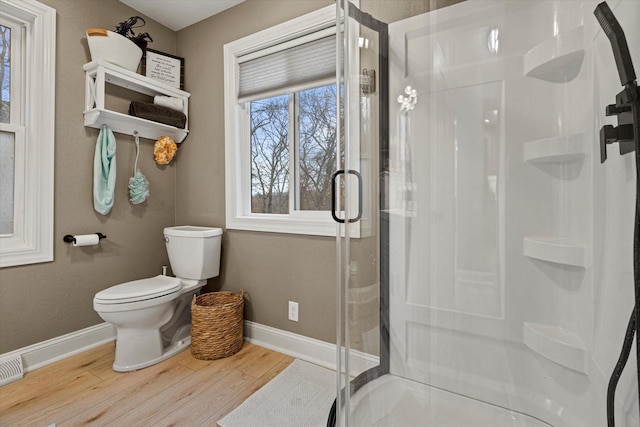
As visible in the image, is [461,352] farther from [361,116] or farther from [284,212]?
[284,212]

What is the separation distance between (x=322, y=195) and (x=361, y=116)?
82cm

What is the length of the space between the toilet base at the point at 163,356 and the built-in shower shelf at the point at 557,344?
1.84 metres

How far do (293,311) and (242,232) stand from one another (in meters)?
0.65

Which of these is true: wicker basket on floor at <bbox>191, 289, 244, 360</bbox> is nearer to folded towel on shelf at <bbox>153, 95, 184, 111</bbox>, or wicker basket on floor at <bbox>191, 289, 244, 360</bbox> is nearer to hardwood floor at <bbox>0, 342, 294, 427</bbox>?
hardwood floor at <bbox>0, 342, 294, 427</bbox>

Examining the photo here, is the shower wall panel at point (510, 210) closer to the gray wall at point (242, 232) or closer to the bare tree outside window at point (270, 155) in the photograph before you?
the gray wall at point (242, 232)

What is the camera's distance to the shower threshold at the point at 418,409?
3.27ft

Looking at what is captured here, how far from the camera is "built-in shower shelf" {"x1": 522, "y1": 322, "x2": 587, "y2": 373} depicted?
2.81 feet

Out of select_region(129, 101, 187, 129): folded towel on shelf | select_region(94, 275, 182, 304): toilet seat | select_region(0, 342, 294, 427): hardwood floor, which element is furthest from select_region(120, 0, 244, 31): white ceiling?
select_region(0, 342, 294, 427): hardwood floor

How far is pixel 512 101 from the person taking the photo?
3.21ft

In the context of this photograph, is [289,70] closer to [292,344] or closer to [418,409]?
[292,344]

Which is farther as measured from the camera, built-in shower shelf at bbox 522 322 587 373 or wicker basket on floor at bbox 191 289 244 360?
wicker basket on floor at bbox 191 289 244 360

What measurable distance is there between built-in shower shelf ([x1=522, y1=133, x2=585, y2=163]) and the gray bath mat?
4.28 feet

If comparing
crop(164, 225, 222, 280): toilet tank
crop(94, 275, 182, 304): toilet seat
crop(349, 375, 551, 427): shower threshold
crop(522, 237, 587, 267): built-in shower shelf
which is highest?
crop(522, 237, 587, 267): built-in shower shelf

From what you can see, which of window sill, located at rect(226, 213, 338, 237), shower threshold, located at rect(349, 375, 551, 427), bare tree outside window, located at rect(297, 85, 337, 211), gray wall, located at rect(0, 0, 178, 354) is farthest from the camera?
bare tree outside window, located at rect(297, 85, 337, 211)
